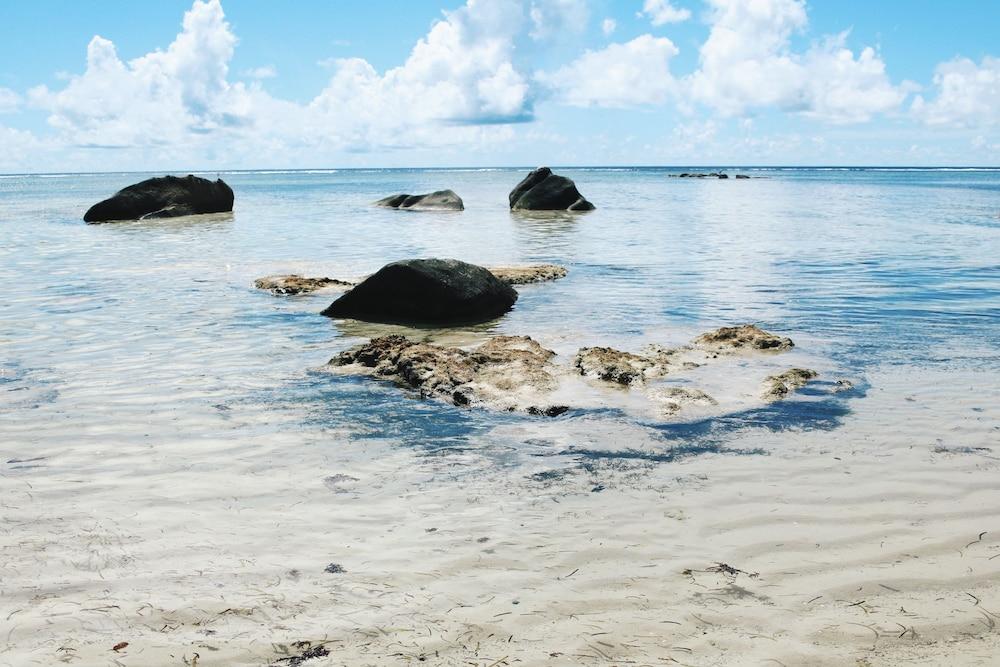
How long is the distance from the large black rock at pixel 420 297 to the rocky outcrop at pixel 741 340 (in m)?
3.31

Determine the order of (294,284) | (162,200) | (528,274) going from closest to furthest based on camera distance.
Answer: (294,284) < (528,274) < (162,200)

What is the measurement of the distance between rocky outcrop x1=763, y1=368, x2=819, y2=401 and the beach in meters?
0.14

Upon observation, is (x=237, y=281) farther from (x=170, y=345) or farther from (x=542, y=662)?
(x=542, y=662)

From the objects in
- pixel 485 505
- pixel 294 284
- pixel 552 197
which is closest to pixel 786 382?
pixel 485 505

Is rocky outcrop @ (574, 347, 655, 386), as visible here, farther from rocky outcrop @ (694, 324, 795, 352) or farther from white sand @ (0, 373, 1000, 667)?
white sand @ (0, 373, 1000, 667)

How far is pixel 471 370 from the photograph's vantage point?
745cm

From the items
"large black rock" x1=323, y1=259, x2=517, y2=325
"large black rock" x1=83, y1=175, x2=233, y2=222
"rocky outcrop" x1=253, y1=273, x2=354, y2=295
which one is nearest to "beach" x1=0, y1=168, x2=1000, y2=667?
"large black rock" x1=323, y1=259, x2=517, y2=325

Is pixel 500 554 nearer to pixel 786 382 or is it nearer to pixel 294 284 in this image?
pixel 786 382

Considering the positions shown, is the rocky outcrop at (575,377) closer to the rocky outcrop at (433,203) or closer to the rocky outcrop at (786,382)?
the rocky outcrop at (786,382)

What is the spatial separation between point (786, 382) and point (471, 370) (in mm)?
3019

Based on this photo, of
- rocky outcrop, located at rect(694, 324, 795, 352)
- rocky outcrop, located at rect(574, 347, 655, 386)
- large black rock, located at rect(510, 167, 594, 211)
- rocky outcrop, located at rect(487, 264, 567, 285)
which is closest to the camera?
rocky outcrop, located at rect(574, 347, 655, 386)

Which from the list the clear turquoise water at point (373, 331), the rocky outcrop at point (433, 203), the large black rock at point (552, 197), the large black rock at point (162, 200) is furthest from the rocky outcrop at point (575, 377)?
the rocky outcrop at point (433, 203)

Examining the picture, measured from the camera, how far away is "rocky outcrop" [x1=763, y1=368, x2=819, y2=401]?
6.80 meters

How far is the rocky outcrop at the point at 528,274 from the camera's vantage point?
1416 centimetres
